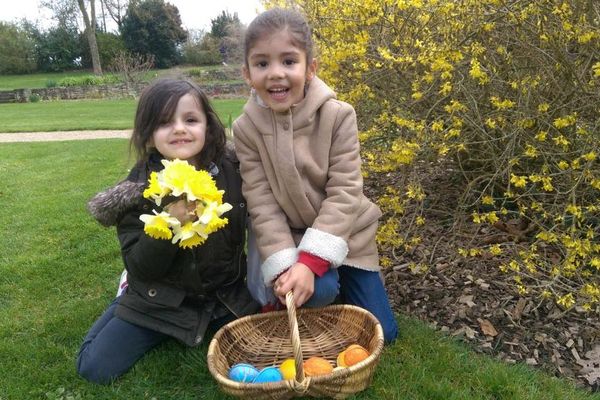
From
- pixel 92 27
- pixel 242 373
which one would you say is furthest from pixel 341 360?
pixel 92 27

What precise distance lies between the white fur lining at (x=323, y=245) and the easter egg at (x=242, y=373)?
51 cm

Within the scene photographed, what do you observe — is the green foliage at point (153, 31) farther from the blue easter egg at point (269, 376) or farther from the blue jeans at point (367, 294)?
the blue easter egg at point (269, 376)

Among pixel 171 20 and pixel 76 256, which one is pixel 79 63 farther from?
pixel 76 256

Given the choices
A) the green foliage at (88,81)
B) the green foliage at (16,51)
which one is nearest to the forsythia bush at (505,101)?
the green foliage at (88,81)

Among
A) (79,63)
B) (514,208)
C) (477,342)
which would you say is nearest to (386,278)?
(477,342)

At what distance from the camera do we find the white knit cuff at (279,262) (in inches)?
88.2

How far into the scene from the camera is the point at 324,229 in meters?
2.24

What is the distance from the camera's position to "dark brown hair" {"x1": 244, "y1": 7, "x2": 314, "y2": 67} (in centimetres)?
221

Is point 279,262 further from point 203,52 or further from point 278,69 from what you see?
point 203,52

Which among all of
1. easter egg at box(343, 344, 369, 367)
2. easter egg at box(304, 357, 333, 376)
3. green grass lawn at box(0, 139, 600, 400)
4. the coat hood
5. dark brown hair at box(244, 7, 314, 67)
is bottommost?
green grass lawn at box(0, 139, 600, 400)

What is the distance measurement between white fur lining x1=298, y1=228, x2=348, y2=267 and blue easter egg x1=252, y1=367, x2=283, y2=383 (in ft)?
1.57

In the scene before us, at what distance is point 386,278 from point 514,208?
98 centimetres

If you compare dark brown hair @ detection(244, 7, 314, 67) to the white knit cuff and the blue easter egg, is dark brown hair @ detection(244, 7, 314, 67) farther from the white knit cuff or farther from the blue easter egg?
the blue easter egg

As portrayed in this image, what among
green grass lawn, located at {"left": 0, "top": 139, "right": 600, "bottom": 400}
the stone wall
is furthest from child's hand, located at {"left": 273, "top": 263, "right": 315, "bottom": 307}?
the stone wall
